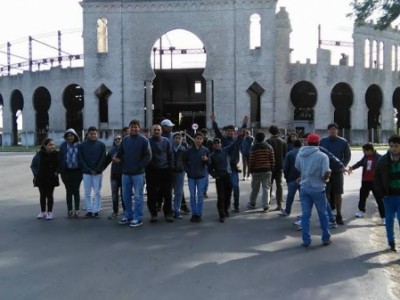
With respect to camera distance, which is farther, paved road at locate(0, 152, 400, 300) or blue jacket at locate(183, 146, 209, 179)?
blue jacket at locate(183, 146, 209, 179)

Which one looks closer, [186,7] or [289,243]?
[289,243]

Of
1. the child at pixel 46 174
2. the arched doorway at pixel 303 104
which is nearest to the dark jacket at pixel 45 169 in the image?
the child at pixel 46 174

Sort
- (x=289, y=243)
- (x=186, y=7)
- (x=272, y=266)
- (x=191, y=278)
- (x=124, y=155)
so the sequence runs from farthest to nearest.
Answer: (x=186, y=7) → (x=124, y=155) → (x=289, y=243) → (x=272, y=266) → (x=191, y=278)

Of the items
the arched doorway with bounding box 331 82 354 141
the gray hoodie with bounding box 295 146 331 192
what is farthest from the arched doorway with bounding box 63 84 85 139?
the gray hoodie with bounding box 295 146 331 192

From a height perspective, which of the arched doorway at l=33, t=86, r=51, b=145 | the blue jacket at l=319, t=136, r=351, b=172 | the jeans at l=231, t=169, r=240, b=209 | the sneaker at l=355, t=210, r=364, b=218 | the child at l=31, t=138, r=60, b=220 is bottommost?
the sneaker at l=355, t=210, r=364, b=218

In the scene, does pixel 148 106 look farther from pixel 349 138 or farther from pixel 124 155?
pixel 124 155

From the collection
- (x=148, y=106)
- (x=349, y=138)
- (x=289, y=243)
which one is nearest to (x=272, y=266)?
(x=289, y=243)

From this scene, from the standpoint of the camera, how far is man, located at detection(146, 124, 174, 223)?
10.1 m

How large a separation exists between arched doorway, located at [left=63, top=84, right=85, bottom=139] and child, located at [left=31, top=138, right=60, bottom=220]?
39.8 metres

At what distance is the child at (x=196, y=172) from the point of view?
10320 mm

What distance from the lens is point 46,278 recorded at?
250 inches

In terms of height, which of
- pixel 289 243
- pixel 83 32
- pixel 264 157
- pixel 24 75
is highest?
pixel 83 32

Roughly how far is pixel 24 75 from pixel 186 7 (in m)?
18.3

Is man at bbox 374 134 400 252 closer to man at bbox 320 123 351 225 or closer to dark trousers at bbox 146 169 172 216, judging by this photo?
man at bbox 320 123 351 225
